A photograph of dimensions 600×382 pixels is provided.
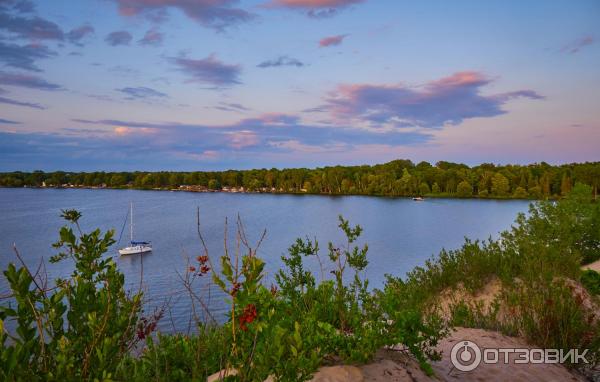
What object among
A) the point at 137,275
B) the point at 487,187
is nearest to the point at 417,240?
the point at 137,275

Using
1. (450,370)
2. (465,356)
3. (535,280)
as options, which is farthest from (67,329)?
(535,280)

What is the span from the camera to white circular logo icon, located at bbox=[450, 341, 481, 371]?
596 centimetres

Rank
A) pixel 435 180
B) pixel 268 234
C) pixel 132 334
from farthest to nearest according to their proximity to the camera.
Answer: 1. pixel 435 180
2. pixel 268 234
3. pixel 132 334

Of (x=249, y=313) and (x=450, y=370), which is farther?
(x=450, y=370)

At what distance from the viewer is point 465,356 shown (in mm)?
6180

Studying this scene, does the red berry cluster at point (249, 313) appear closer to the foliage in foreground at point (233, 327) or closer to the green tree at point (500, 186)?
the foliage in foreground at point (233, 327)

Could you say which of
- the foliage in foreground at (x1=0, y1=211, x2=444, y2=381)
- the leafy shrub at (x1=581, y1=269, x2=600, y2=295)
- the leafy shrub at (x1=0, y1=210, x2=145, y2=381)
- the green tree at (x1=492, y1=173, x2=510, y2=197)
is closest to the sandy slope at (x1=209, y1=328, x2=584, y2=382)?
the foliage in foreground at (x1=0, y1=211, x2=444, y2=381)

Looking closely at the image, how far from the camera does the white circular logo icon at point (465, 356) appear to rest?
235 inches

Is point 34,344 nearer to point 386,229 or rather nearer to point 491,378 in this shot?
point 491,378

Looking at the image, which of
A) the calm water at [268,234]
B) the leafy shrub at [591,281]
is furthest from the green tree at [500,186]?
the leafy shrub at [591,281]

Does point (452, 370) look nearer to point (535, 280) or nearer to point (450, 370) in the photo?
point (450, 370)

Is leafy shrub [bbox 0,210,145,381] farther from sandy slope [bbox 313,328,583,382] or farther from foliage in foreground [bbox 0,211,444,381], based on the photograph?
sandy slope [bbox 313,328,583,382]

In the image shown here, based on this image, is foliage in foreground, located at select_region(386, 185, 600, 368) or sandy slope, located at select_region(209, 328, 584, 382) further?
foliage in foreground, located at select_region(386, 185, 600, 368)

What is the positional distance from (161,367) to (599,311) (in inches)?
428
